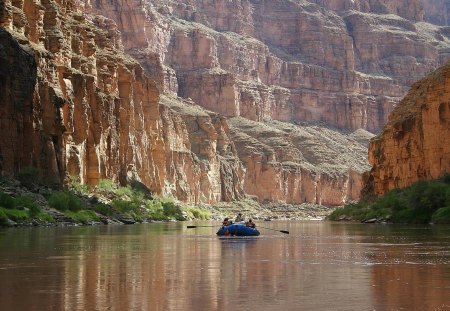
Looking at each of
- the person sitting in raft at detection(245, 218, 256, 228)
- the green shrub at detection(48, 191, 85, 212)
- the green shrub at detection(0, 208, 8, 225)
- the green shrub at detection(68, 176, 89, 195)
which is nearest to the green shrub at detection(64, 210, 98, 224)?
the green shrub at detection(48, 191, 85, 212)

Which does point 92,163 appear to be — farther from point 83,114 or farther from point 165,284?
point 165,284

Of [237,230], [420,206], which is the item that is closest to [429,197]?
[420,206]

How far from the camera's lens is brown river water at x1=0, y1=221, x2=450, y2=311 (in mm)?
22625

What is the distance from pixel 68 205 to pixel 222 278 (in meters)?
65.7

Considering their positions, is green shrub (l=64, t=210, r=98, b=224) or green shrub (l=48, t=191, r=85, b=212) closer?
green shrub (l=64, t=210, r=98, b=224)

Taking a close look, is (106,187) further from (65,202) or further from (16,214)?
(16,214)

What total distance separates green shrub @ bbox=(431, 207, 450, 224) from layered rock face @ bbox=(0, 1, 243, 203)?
38.8 metres

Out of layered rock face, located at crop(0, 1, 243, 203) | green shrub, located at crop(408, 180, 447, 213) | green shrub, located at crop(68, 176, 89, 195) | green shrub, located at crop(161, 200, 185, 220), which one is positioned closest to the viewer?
green shrub, located at crop(408, 180, 447, 213)

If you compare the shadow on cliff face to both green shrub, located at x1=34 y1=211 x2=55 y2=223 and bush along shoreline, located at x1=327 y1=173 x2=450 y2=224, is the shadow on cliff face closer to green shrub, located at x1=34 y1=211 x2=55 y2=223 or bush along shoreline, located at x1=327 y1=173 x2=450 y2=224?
green shrub, located at x1=34 y1=211 x2=55 y2=223

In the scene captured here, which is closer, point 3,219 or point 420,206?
point 3,219

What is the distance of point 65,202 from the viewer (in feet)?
298

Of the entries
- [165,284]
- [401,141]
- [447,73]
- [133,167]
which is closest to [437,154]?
[447,73]

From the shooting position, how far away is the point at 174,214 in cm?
14225

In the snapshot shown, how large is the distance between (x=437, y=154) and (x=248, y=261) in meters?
80.6
